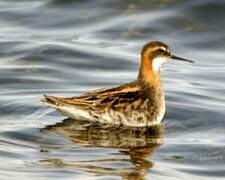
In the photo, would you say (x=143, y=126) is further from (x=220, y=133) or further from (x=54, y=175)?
(x=54, y=175)

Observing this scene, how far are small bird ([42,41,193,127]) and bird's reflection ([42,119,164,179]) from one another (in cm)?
16

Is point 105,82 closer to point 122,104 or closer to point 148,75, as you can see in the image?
point 148,75

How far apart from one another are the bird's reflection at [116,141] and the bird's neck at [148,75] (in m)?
0.95

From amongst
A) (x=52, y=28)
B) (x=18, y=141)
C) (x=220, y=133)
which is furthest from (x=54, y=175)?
(x=52, y=28)

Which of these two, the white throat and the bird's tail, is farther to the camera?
the white throat

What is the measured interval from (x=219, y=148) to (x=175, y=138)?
0.94m

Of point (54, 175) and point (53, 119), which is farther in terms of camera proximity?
point (53, 119)

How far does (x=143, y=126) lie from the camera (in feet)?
60.1

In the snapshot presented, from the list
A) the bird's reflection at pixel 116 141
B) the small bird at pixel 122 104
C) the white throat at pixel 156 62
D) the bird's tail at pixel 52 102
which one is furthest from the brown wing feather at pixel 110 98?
the white throat at pixel 156 62

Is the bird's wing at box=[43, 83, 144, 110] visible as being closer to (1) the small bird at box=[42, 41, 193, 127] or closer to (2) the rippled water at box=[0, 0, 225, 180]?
(1) the small bird at box=[42, 41, 193, 127]

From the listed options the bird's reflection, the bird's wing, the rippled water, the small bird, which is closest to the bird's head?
the small bird

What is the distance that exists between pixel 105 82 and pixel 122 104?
2.96m

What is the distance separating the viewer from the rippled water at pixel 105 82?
1538cm

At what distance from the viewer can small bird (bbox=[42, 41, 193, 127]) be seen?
17969 millimetres
